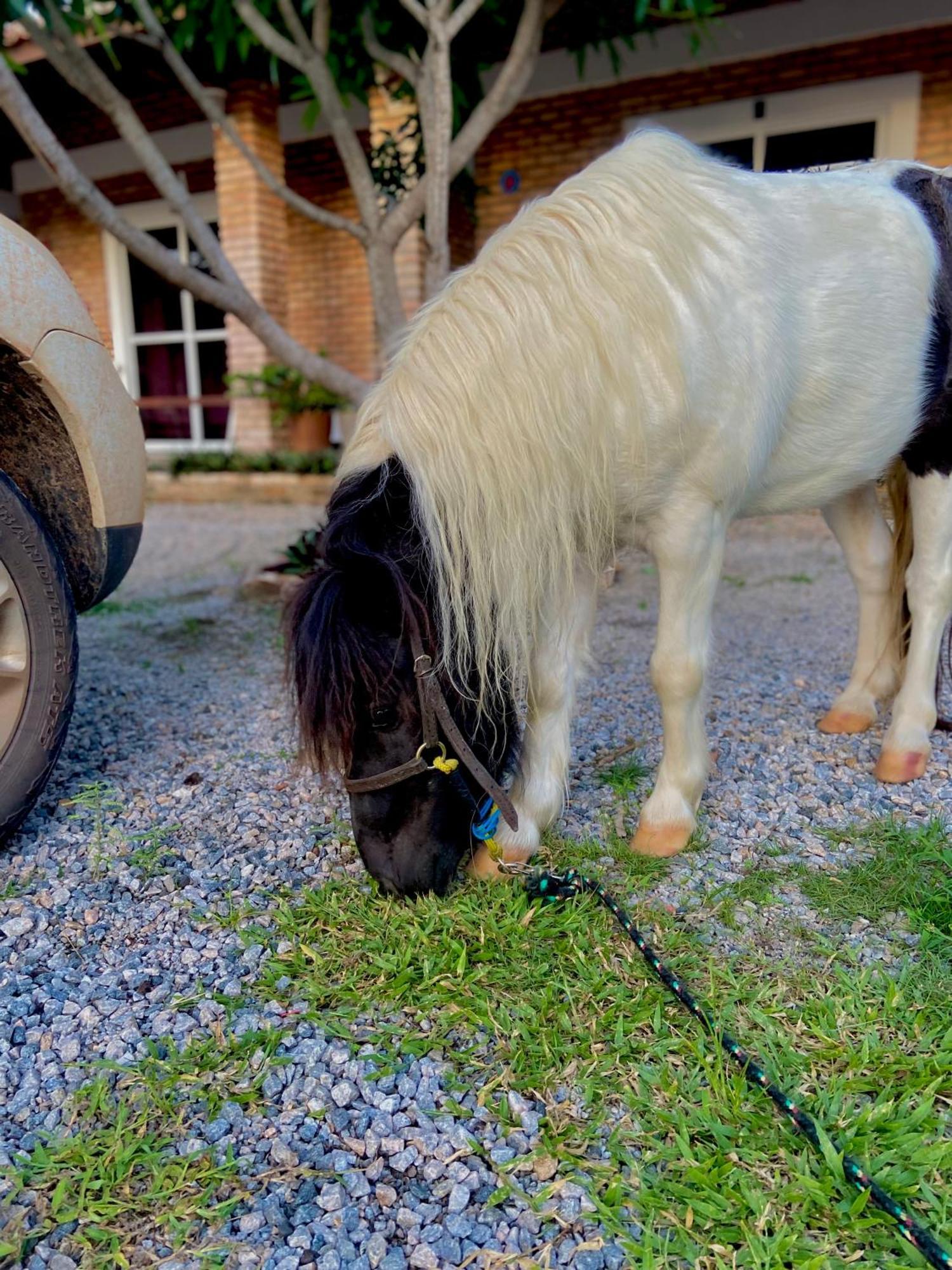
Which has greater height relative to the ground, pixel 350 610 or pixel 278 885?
pixel 350 610

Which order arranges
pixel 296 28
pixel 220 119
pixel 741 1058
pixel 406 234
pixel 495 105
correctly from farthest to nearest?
1. pixel 406 234
2. pixel 220 119
3. pixel 495 105
4. pixel 296 28
5. pixel 741 1058

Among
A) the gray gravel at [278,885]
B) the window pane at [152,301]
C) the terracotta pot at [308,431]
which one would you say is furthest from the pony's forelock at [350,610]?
the window pane at [152,301]

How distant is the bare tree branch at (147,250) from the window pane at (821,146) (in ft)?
16.0

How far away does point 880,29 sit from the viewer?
21.4ft

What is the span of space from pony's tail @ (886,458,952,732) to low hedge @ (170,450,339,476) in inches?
249

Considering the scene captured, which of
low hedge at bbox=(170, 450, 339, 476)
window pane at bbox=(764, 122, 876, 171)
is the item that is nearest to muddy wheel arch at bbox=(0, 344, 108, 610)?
low hedge at bbox=(170, 450, 339, 476)

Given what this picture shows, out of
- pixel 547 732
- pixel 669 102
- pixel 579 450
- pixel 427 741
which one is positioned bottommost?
pixel 547 732

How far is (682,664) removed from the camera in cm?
199

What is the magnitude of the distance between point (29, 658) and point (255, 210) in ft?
26.1

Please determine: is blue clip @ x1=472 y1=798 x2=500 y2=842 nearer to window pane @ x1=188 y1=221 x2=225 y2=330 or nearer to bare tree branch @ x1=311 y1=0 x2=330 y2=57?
bare tree branch @ x1=311 y1=0 x2=330 y2=57

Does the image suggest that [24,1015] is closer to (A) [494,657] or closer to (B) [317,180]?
(A) [494,657]

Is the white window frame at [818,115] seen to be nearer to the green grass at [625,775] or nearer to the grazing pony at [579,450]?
the grazing pony at [579,450]

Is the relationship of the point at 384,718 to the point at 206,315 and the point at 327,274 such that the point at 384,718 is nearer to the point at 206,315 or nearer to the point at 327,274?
the point at 327,274

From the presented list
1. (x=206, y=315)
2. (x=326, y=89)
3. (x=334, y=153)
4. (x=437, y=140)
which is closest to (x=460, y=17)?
(x=437, y=140)
